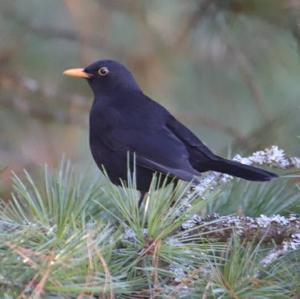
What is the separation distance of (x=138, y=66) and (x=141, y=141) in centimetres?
148

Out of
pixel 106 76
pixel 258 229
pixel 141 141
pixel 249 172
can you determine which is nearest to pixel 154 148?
pixel 141 141

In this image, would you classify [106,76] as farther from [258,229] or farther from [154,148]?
[258,229]

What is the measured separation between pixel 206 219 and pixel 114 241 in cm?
45

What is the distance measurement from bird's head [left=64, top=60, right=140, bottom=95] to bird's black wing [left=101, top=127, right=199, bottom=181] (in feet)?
1.45

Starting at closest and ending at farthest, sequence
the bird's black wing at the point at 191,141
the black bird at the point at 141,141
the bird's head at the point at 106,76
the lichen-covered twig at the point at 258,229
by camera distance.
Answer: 1. the lichen-covered twig at the point at 258,229
2. the black bird at the point at 141,141
3. the bird's black wing at the point at 191,141
4. the bird's head at the point at 106,76

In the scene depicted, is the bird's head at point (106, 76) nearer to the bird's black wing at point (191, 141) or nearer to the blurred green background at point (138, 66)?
the blurred green background at point (138, 66)

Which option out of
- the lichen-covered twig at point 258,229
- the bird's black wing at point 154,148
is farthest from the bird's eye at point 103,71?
the lichen-covered twig at point 258,229

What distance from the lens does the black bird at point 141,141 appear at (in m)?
2.96

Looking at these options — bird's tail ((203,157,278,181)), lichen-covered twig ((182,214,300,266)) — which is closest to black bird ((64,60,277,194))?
bird's tail ((203,157,278,181))

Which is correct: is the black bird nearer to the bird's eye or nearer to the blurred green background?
the bird's eye

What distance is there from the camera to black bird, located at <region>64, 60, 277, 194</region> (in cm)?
296

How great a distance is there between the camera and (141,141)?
126 inches

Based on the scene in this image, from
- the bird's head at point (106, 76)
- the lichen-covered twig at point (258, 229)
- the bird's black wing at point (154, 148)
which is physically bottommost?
the lichen-covered twig at point (258, 229)

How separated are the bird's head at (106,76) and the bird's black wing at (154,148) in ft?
1.45
